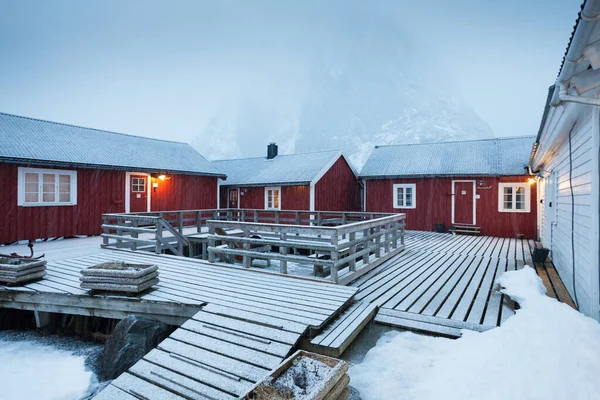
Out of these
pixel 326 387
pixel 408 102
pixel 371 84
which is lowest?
pixel 326 387

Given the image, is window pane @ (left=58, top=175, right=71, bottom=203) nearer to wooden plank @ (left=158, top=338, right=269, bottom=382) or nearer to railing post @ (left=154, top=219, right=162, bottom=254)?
railing post @ (left=154, top=219, right=162, bottom=254)

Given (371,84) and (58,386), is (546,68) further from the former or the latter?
(58,386)

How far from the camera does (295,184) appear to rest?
14.5 meters

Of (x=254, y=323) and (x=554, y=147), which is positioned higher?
(x=554, y=147)

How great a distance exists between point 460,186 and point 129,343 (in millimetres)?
13367

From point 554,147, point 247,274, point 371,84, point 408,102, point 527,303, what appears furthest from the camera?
point 371,84

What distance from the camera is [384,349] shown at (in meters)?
3.41

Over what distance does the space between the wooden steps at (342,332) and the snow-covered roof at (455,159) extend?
11.3 meters

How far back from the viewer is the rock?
3838 mm

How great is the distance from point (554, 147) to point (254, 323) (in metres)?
6.93

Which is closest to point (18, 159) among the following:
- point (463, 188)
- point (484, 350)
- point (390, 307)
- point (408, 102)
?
point (390, 307)

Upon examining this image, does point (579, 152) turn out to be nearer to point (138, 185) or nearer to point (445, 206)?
point (445, 206)

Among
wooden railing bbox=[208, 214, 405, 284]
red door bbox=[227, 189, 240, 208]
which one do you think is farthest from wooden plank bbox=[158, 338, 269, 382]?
red door bbox=[227, 189, 240, 208]

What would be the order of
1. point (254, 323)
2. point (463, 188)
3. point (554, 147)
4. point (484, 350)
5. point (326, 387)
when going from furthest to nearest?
point (463, 188), point (554, 147), point (254, 323), point (484, 350), point (326, 387)
